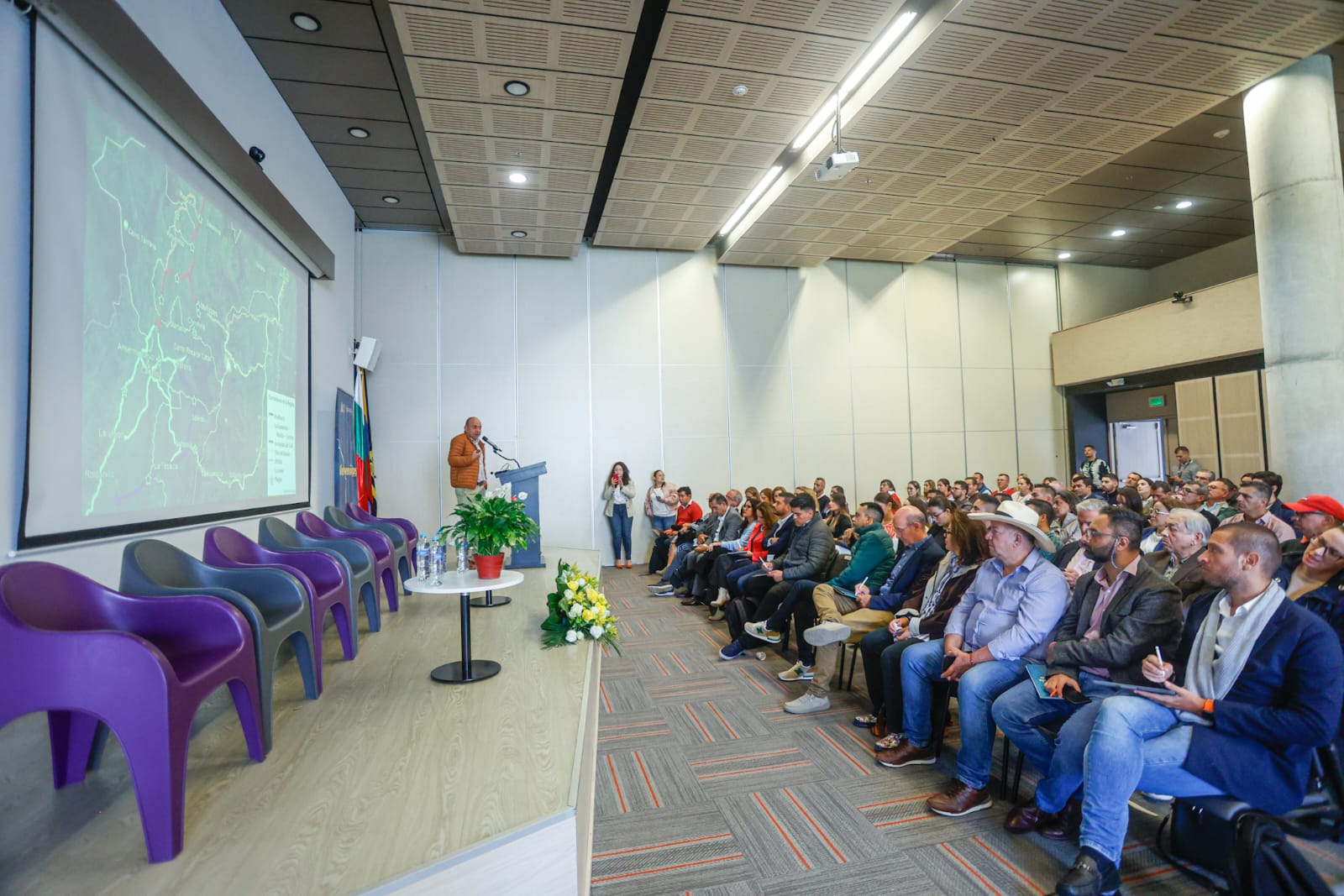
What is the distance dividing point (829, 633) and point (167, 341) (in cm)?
365

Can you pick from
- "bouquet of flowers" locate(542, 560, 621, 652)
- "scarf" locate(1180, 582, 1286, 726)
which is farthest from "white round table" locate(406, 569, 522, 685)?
"scarf" locate(1180, 582, 1286, 726)

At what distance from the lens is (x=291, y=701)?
9.19ft

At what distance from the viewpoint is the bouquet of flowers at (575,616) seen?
11.4 feet

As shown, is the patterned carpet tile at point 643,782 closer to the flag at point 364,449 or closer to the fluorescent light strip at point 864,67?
the fluorescent light strip at point 864,67

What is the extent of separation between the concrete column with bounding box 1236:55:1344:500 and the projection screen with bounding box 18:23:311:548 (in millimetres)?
7383

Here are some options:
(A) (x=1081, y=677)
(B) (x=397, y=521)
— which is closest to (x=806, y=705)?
(A) (x=1081, y=677)

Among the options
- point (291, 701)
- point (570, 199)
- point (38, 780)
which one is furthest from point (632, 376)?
point (38, 780)

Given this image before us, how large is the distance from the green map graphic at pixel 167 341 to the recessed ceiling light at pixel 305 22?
1353 mm

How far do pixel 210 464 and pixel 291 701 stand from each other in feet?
5.39

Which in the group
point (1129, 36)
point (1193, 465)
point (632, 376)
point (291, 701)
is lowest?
point (291, 701)

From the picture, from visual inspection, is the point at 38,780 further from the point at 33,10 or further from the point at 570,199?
the point at 570,199

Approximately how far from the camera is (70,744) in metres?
2.09

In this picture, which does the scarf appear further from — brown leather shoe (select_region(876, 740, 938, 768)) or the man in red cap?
the man in red cap

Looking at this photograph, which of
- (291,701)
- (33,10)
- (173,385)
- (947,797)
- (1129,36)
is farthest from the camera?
(1129,36)
